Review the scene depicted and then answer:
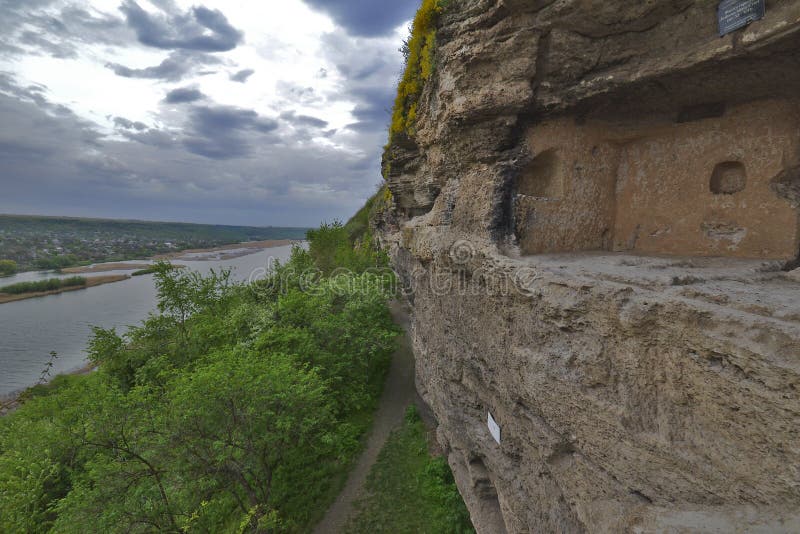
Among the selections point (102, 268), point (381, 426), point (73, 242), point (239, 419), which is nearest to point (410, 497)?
point (381, 426)

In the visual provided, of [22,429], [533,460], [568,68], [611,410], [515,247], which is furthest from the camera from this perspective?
[22,429]

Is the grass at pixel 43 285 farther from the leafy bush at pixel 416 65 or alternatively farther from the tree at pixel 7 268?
the leafy bush at pixel 416 65

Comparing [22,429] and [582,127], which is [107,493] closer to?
[22,429]

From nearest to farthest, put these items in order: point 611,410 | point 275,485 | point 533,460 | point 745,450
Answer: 1. point 745,450
2. point 611,410
3. point 533,460
4. point 275,485

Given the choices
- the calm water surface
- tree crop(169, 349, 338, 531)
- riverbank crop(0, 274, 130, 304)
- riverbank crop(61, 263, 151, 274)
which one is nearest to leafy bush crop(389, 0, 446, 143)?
tree crop(169, 349, 338, 531)

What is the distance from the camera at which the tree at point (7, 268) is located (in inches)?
1865

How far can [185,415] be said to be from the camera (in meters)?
7.61

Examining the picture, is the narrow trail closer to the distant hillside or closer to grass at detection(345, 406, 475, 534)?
grass at detection(345, 406, 475, 534)

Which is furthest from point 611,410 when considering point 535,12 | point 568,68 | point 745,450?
point 535,12

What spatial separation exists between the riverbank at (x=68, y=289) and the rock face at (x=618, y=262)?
55.6 metres

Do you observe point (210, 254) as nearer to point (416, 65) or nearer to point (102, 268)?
point (102, 268)

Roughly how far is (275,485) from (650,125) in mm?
13301

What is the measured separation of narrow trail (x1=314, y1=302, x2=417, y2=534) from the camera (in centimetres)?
967

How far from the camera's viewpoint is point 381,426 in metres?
13.1
